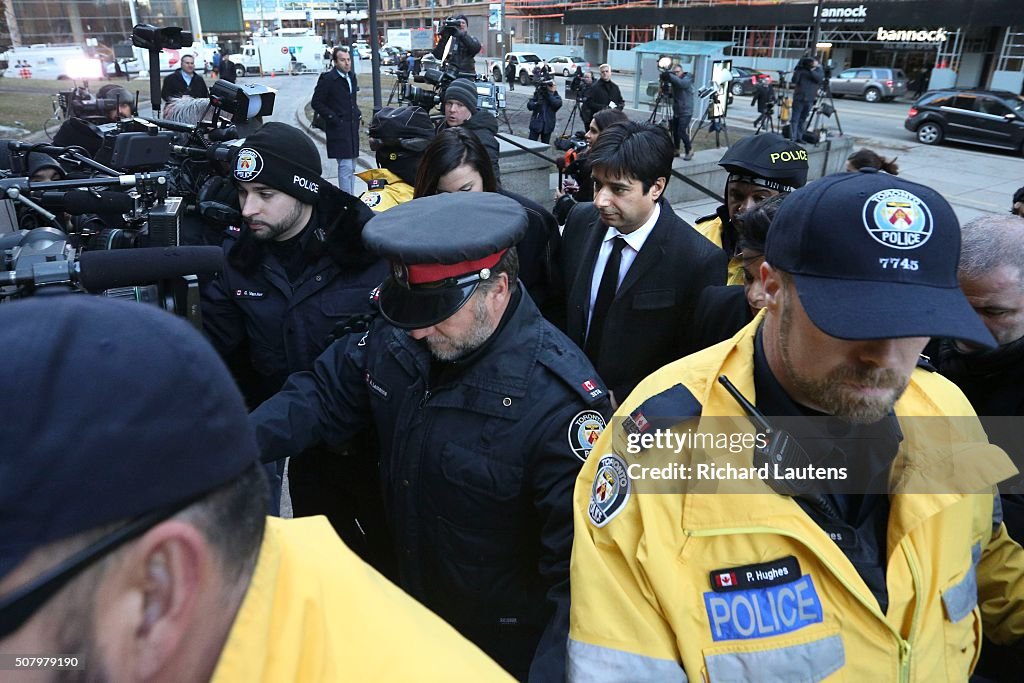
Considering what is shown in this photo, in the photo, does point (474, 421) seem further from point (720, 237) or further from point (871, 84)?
point (871, 84)

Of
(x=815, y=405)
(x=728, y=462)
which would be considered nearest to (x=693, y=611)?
(x=728, y=462)

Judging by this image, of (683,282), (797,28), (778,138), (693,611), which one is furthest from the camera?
(797,28)

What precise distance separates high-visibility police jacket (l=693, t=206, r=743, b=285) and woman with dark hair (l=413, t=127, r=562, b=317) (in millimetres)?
756

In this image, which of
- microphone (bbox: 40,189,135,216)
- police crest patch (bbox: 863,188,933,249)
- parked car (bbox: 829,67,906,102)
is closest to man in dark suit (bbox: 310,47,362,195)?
microphone (bbox: 40,189,135,216)

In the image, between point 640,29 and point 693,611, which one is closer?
point 693,611

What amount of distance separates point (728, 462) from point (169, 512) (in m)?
1.00

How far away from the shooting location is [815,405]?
1.40 metres

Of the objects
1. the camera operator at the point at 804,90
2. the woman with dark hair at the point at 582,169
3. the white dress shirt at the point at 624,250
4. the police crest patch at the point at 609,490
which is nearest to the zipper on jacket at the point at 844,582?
the police crest patch at the point at 609,490

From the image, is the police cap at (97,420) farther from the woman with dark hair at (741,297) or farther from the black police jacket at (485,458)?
the woman with dark hair at (741,297)

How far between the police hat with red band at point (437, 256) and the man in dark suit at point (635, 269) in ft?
3.72

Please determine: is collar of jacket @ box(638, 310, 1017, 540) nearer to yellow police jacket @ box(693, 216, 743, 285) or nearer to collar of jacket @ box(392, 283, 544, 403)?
collar of jacket @ box(392, 283, 544, 403)

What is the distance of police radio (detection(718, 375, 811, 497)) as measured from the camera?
1.33m

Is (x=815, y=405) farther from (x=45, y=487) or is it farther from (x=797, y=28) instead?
(x=797, y=28)

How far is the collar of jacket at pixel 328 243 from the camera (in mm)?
2660
